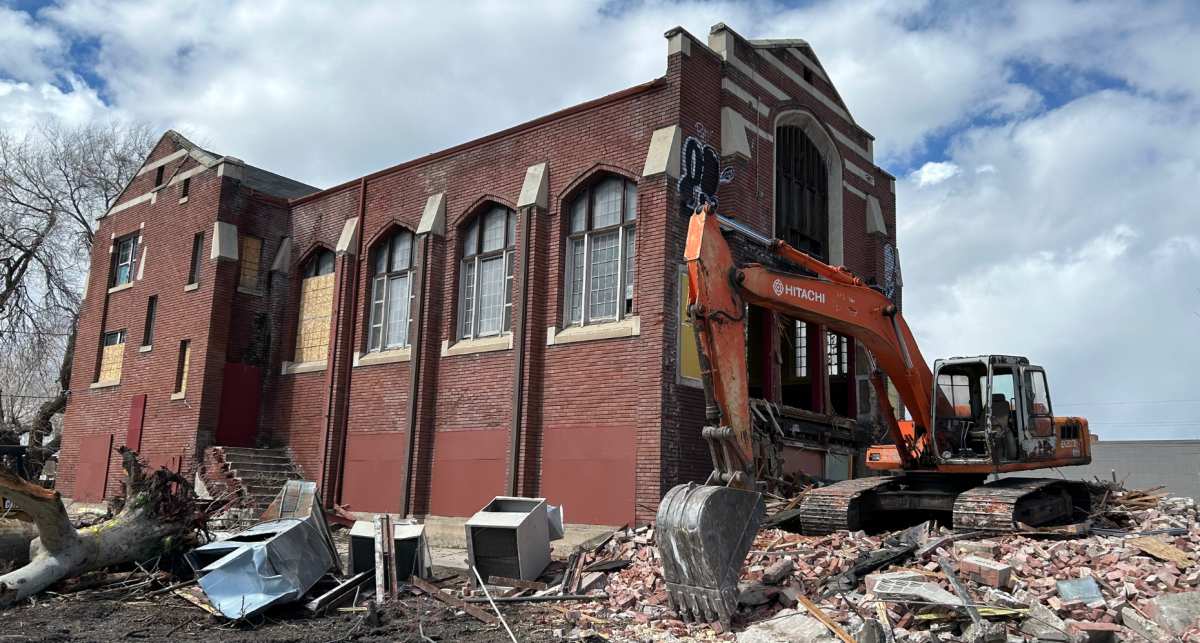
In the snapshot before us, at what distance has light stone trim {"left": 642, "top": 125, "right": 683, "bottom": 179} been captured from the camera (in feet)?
A: 48.6

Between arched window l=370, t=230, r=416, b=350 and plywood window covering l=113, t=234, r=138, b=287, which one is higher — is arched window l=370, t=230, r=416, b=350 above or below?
below

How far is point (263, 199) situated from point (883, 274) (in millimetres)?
15348

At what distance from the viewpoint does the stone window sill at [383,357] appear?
18859 mm

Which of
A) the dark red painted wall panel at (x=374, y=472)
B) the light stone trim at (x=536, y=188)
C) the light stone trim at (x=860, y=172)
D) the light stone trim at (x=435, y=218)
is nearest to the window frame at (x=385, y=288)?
the light stone trim at (x=435, y=218)

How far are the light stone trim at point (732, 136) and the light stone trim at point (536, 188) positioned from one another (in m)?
3.32

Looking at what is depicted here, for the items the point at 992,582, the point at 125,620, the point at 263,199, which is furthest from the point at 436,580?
the point at 263,199

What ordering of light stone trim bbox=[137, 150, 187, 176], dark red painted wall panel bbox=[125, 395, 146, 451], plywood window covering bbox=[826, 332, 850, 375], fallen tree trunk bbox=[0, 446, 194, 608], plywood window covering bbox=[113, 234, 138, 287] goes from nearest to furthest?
fallen tree trunk bbox=[0, 446, 194, 608]
plywood window covering bbox=[826, 332, 850, 375]
dark red painted wall panel bbox=[125, 395, 146, 451]
light stone trim bbox=[137, 150, 187, 176]
plywood window covering bbox=[113, 234, 138, 287]

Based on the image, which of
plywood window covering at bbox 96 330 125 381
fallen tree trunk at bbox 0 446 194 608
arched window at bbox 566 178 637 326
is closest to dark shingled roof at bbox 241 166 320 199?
plywood window covering at bbox 96 330 125 381

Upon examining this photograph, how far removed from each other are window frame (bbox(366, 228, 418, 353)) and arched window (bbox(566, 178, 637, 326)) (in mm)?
4617

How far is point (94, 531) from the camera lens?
11.7 metres

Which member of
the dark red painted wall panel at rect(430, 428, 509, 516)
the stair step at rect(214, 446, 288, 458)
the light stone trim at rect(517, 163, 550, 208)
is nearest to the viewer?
the dark red painted wall panel at rect(430, 428, 509, 516)

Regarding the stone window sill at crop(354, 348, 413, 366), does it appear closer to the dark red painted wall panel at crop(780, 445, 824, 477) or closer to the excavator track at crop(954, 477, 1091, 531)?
the dark red painted wall panel at crop(780, 445, 824, 477)

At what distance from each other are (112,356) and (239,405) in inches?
230

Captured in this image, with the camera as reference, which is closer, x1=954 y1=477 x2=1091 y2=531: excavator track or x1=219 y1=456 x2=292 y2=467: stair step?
x1=954 y1=477 x2=1091 y2=531: excavator track
